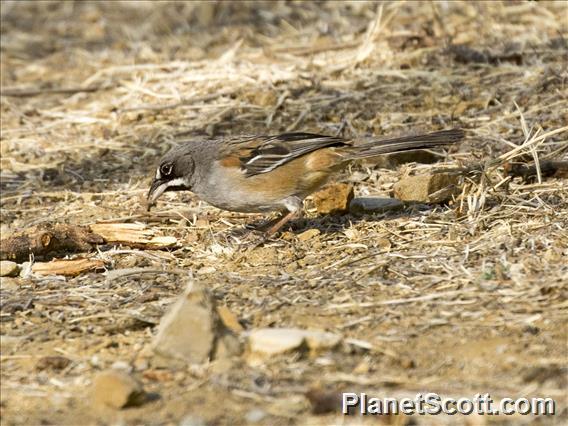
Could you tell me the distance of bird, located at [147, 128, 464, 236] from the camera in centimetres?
686

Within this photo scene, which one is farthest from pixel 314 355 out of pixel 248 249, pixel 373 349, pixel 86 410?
pixel 248 249

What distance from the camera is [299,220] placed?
7.28 meters

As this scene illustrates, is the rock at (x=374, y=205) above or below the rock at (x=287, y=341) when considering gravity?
above

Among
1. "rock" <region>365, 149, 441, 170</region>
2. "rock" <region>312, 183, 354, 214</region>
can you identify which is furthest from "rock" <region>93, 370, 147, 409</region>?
"rock" <region>365, 149, 441, 170</region>

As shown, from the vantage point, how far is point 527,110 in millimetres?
8234

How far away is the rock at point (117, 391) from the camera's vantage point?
425 centimetres

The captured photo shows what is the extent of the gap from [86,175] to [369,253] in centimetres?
329

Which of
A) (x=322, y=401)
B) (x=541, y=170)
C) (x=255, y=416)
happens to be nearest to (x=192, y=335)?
(x=255, y=416)

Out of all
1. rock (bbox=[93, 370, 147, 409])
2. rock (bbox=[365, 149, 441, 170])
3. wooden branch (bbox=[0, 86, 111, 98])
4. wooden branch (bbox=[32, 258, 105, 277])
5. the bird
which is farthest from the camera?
wooden branch (bbox=[0, 86, 111, 98])

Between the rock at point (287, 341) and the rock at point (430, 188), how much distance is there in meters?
2.41

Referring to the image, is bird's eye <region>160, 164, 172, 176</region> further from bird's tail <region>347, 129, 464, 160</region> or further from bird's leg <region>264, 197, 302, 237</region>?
bird's tail <region>347, 129, 464, 160</region>

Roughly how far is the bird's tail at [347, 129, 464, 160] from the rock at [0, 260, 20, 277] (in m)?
2.35

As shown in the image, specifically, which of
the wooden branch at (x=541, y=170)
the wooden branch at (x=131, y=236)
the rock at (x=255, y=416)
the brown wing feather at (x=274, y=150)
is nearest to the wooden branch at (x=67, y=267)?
the wooden branch at (x=131, y=236)

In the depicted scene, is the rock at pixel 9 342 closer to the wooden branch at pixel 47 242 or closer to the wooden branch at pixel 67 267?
the wooden branch at pixel 67 267
